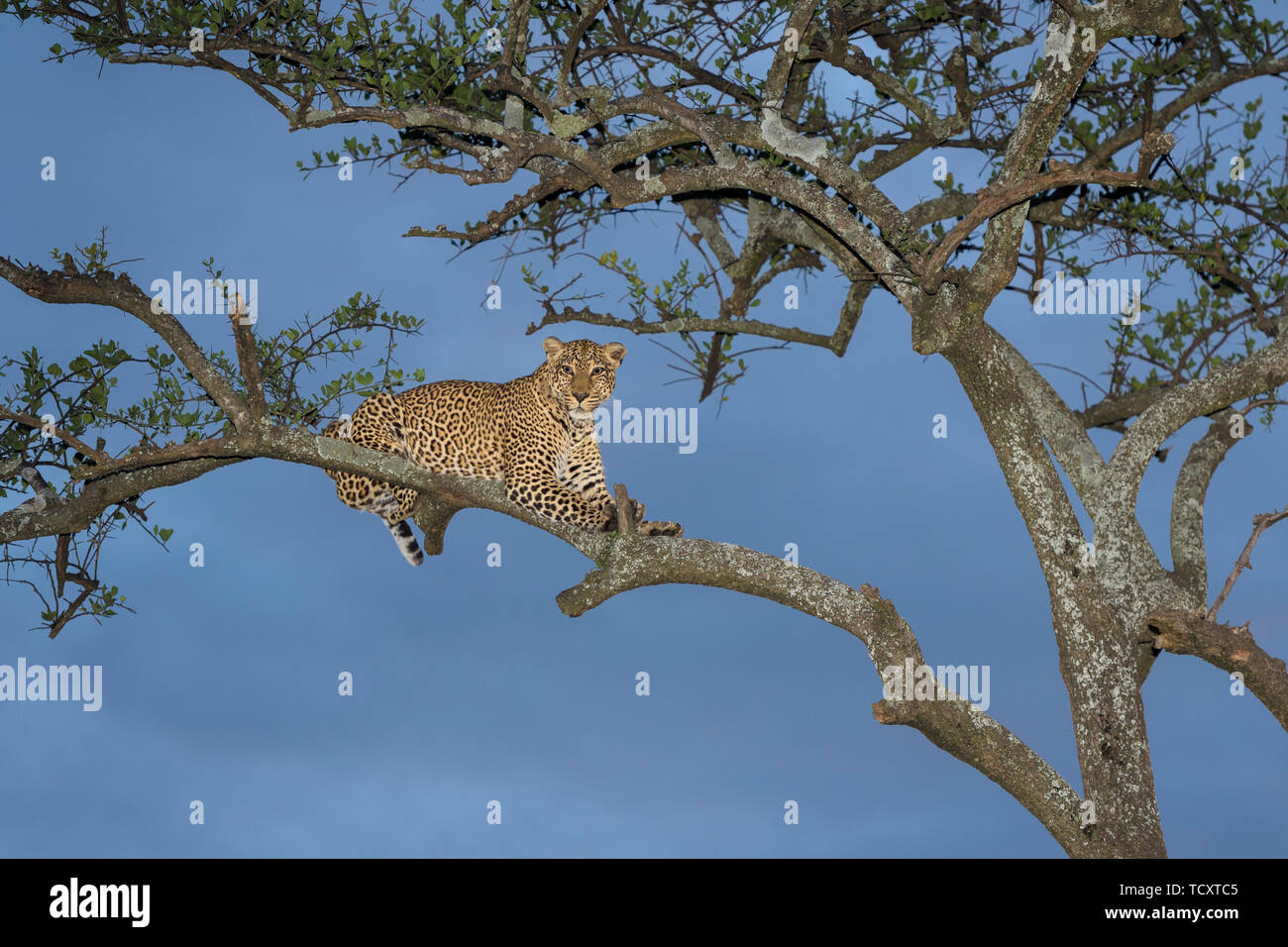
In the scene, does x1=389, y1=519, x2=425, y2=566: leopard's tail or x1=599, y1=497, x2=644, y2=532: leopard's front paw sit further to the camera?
x1=389, y1=519, x2=425, y2=566: leopard's tail

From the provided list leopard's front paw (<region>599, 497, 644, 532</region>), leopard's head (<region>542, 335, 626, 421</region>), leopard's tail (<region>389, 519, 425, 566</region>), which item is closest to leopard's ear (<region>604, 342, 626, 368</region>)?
leopard's head (<region>542, 335, 626, 421</region>)

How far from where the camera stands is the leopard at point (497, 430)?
10.1 m

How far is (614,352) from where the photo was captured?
1023cm

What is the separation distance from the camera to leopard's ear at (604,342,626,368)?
33.5 ft

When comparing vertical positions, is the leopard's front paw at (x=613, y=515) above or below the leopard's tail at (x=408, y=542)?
below

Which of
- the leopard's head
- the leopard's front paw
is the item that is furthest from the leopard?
the leopard's front paw

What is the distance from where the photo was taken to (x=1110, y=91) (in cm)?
1127

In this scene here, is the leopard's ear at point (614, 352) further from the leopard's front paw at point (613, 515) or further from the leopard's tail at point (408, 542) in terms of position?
the leopard's tail at point (408, 542)

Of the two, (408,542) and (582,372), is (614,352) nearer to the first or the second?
(582,372)

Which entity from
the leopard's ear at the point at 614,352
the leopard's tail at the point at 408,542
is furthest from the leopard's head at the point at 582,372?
the leopard's tail at the point at 408,542

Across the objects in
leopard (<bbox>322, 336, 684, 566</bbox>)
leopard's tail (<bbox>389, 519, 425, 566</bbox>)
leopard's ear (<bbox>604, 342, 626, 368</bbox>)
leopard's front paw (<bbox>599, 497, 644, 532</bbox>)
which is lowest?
leopard's front paw (<bbox>599, 497, 644, 532</bbox>)

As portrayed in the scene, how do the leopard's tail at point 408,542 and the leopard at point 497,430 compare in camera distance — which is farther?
the leopard's tail at point 408,542

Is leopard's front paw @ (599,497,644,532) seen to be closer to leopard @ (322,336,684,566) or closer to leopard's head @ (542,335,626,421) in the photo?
leopard @ (322,336,684,566)

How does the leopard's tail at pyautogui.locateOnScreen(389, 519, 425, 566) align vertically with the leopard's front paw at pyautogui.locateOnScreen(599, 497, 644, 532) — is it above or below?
above
